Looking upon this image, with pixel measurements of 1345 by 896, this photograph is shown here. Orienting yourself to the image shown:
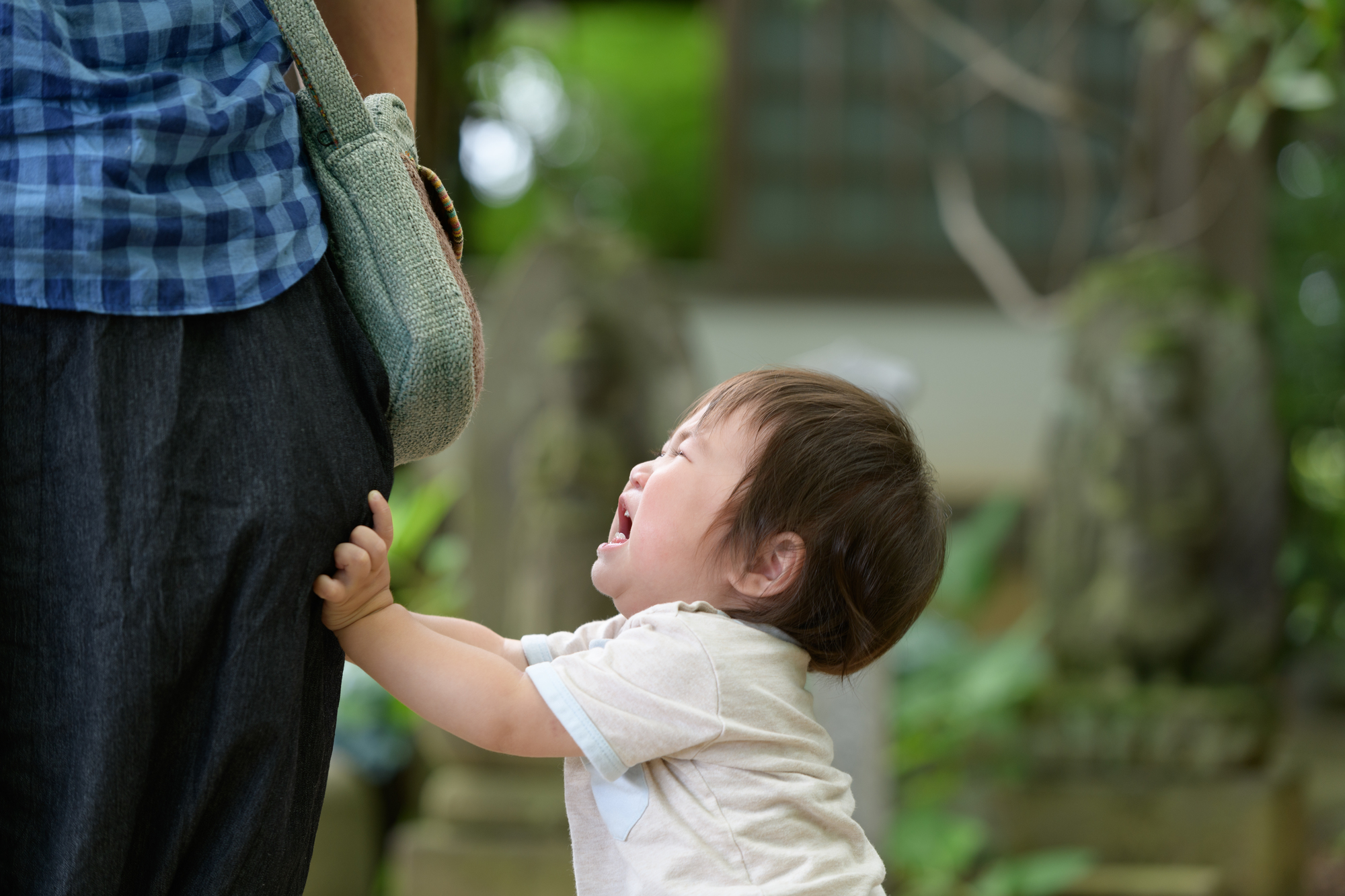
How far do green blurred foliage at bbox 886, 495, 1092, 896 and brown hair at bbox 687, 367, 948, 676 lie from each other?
9.07ft

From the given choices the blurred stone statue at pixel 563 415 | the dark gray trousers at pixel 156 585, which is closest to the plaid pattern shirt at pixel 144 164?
the dark gray trousers at pixel 156 585

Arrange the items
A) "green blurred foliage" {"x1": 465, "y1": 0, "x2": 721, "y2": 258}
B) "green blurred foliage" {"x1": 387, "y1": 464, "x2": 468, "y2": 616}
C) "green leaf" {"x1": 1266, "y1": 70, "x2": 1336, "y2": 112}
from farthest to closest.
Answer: "green blurred foliage" {"x1": 465, "y1": 0, "x2": 721, "y2": 258}, "green blurred foliage" {"x1": 387, "y1": 464, "x2": 468, "y2": 616}, "green leaf" {"x1": 1266, "y1": 70, "x2": 1336, "y2": 112}

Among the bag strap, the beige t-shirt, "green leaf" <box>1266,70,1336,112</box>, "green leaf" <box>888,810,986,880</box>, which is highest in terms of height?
"green leaf" <box>1266,70,1336,112</box>

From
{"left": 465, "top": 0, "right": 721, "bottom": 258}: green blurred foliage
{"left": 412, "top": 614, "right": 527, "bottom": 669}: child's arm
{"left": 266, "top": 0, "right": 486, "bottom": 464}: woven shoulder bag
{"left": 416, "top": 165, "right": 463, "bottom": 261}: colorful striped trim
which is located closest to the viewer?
{"left": 266, "top": 0, "right": 486, "bottom": 464}: woven shoulder bag

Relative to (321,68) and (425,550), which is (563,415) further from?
(321,68)

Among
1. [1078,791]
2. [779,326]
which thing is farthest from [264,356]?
[779,326]

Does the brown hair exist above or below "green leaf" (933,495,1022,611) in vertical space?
above

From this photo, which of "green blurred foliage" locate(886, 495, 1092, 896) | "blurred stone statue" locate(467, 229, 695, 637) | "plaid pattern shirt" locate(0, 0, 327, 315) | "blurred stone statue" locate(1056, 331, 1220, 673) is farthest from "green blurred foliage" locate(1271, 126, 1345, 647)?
"plaid pattern shirt" locate(0, 0, 327, 315)

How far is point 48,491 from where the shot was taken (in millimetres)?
870

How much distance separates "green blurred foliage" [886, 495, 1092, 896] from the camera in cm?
381

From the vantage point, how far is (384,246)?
992 millimetres

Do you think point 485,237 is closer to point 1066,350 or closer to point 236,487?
point 1066,350

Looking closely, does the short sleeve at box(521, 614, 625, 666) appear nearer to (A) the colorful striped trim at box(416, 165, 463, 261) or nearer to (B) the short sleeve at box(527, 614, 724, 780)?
(B) the short sleeve at box(527, 614, 724, 780)

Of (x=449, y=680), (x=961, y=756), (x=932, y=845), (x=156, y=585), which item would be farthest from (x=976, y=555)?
(x=156, y=585)
